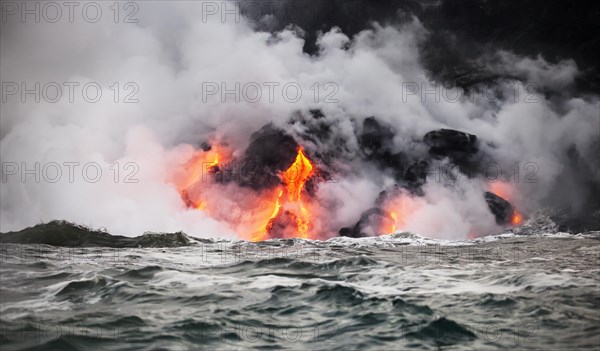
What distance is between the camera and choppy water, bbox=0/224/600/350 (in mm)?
9781

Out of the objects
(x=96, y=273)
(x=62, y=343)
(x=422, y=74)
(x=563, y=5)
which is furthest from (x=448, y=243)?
(x=563, y=5)

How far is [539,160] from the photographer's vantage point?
40.8 m

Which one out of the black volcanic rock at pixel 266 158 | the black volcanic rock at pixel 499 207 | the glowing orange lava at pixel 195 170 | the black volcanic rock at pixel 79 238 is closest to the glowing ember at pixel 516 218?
the black volcanic rock at pixel 499 207

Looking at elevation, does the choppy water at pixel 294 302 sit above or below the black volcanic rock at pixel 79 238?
below

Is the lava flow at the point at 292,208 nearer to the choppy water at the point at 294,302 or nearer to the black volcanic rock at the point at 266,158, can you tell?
the black volcanic rock at the point at 266,158

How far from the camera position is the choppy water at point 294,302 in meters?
9.78

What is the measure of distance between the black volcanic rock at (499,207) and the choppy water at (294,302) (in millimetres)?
16814

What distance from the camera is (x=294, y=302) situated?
12586 millimetres

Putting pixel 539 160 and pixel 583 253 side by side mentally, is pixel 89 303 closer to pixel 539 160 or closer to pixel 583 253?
pixel 583 253

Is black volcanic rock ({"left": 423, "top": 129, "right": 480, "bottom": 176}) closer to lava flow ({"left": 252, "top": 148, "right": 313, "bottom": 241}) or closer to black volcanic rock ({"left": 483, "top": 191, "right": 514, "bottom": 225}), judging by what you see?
black volcanic rock ({"left": 483, "top": 191, "right": 514, "bottom": 225})

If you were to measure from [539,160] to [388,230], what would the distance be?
13.5 m

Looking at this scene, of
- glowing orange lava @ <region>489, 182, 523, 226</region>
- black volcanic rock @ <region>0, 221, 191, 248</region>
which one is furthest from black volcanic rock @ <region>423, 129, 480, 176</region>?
black volcanic rock @ <region>0, 221, 191, 248</region>

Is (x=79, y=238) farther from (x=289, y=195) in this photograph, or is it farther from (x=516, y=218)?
(x=516, y=218)

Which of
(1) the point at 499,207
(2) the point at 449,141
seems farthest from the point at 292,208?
(1) the point at 499,207
